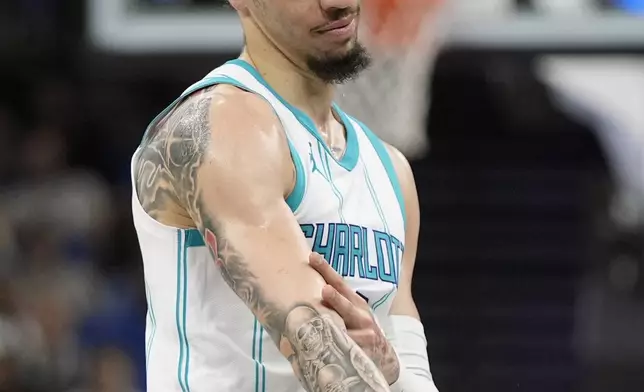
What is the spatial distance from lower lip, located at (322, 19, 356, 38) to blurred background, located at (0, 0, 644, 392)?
4892mm

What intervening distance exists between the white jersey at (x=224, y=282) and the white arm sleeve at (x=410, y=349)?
19 centimetres

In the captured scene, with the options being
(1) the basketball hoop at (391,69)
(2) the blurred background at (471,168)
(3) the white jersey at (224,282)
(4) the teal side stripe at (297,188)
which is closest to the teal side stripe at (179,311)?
(3) the white jersey at (224,282)

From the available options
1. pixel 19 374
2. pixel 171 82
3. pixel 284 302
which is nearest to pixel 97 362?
pixel 19 374

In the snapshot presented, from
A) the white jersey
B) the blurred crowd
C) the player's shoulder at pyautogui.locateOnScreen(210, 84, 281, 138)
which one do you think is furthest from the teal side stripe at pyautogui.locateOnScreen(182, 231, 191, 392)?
the blurred crowd

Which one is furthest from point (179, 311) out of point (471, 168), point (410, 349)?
point (471, 168)

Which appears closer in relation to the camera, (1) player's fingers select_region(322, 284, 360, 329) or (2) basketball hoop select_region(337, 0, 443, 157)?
(1) player's fingers select_region(322, 284, 360, 329)

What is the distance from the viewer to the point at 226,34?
7512 mm

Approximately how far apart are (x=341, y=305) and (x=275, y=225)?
17 cm

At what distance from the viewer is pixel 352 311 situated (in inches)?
77.4

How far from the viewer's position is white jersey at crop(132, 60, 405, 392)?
217cm

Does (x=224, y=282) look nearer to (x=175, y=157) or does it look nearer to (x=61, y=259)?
(x=175, y=157)

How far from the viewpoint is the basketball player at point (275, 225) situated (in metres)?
1.93

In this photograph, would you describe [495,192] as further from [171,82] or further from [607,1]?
[171,82]

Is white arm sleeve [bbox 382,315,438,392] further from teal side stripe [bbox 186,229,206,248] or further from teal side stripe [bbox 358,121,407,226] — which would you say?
teal side stripe [bbox 186,229,206,248]
